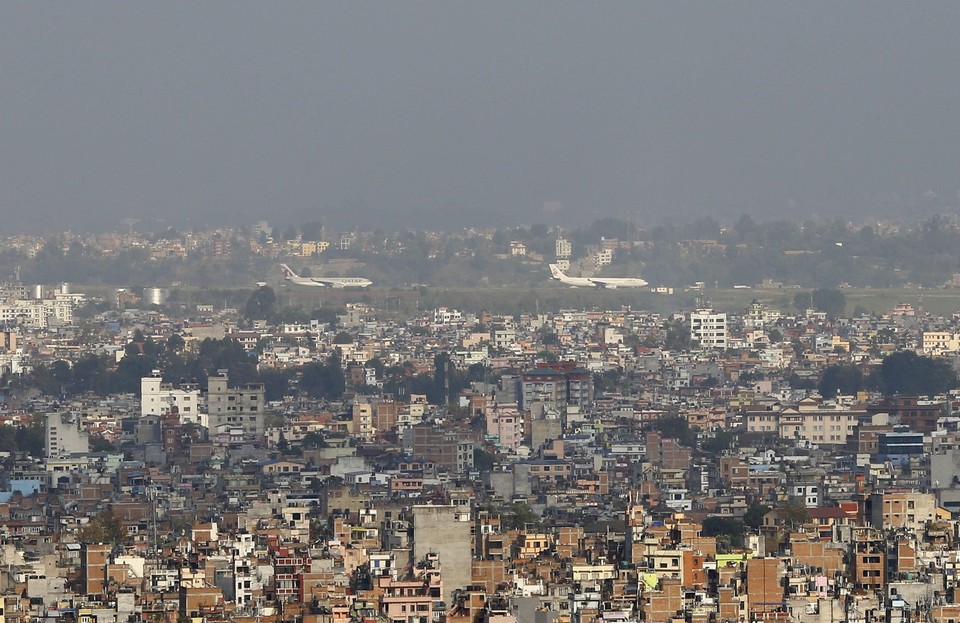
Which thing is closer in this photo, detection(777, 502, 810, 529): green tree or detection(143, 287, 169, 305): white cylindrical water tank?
detection(777, 502, 810, 529): green tree

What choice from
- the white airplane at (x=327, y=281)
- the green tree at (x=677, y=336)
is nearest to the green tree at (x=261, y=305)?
the white airplane at (x=327, y=281)

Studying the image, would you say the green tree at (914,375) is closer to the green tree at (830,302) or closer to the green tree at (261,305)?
the green tree at (830,302)

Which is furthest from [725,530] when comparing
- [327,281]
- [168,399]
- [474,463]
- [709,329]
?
[327,281]

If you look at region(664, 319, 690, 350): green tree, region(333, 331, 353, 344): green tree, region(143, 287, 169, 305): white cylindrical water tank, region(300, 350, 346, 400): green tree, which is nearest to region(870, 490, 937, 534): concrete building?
region(300, 350, 346, 400): green tree

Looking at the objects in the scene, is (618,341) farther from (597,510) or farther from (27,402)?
(597,510)

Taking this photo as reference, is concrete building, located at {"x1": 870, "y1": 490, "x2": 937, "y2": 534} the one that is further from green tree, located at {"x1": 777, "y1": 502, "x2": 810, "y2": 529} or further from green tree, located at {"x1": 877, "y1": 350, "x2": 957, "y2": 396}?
green tree, located at {"x1": 877, "y1": 350, "x2": 957, "y2": 396}
